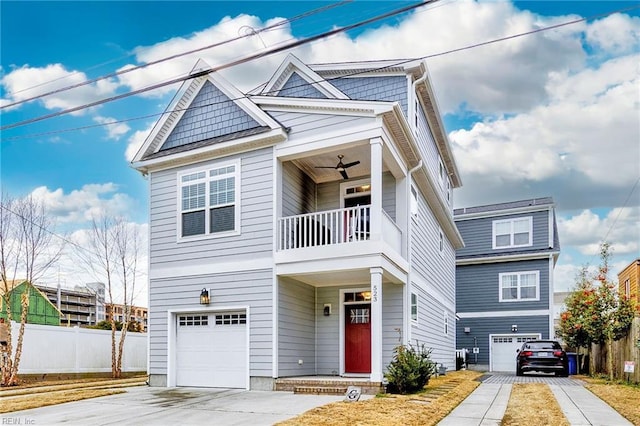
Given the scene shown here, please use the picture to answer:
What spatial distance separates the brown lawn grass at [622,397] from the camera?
30.6 ft

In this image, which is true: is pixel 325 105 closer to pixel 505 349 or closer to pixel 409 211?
pixel 409 211

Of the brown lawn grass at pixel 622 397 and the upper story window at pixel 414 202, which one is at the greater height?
the upper story window at pixel 414 202

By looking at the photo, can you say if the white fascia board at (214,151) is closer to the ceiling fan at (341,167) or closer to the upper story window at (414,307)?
the ceiling fan at (341,167)

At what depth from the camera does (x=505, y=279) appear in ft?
88.7

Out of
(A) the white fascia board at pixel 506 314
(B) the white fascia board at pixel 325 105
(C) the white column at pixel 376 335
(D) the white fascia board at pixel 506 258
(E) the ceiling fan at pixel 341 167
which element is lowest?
(A) the white fascia board at pixel 506 314

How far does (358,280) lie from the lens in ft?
45.0

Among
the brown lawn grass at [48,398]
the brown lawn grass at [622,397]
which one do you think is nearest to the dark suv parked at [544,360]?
the brown lawn grass at [622,397]

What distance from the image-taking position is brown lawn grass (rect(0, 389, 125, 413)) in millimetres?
9659

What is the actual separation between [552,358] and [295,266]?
11478 mm

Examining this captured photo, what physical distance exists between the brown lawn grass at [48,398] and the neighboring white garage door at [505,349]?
746 inches

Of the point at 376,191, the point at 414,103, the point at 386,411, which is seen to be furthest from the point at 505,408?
the point at 414,103

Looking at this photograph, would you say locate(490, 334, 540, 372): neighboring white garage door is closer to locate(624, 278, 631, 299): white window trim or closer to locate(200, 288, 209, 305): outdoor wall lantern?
locate(624, 278, 631, 299): white window trim

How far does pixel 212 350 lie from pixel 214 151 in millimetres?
4667

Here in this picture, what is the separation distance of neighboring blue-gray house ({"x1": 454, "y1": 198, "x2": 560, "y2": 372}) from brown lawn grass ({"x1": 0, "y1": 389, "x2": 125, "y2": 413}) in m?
18.9
